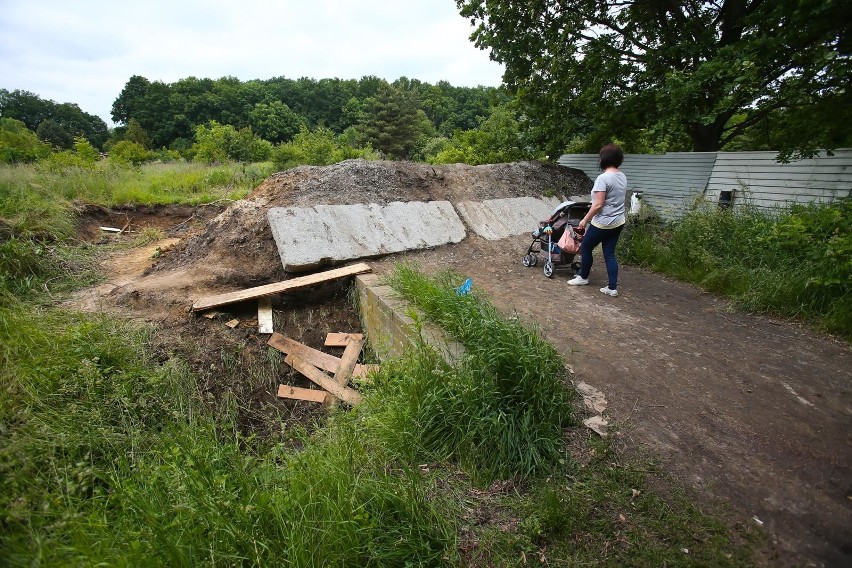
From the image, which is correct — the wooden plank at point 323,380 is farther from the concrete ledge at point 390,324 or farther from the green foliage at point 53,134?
the green foliage at point 53,134

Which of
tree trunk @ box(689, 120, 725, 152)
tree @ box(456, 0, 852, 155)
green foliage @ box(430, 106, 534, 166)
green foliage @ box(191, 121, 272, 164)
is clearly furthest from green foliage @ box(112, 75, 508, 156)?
tree trunk @ box(689, 120, 725, 152)

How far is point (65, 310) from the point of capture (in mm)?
4641

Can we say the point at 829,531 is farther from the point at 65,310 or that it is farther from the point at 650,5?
the point at 650,5

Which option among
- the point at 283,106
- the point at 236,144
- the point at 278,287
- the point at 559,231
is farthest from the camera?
the point at 283,106

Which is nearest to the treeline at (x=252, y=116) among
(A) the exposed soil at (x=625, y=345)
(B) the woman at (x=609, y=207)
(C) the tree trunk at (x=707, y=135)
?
(A) the exposed soil at (x=625, y=345)

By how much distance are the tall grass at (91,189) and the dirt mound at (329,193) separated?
10.1ft

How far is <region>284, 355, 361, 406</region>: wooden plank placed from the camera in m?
4.89

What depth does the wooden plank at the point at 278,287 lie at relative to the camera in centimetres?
518

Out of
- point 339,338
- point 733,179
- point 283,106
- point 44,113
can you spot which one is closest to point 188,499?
point 339,338

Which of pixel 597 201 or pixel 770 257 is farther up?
pixel 597 201

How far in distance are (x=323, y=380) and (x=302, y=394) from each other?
314mm

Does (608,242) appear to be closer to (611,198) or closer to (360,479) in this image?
(611,198)

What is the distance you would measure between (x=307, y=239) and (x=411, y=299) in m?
2.72

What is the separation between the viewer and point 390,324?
4582 mm
